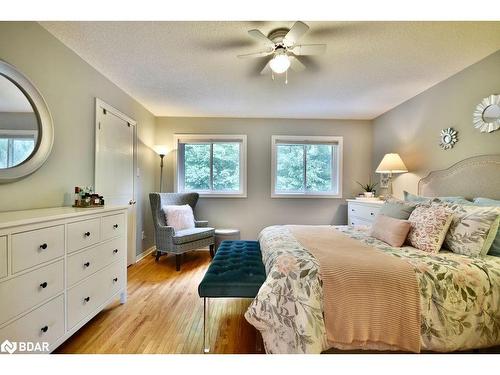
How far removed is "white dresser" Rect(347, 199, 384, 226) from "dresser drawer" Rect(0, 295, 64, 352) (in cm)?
326

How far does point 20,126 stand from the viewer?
156 centimetres

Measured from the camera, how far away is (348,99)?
3.16 meters

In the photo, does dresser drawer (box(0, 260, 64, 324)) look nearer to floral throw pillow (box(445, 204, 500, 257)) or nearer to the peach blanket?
the peach blanket

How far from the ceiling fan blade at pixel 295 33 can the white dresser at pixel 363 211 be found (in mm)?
2197

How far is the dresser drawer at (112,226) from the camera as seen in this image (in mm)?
1812

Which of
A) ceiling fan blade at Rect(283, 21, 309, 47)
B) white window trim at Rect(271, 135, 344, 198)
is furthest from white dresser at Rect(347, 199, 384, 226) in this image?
ceiling fan blade at Rect(283, 21, 309, 47)

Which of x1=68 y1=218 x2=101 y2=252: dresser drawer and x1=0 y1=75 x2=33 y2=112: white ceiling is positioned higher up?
x1=0 y1=75 x2=33 y2=112: white ceiling

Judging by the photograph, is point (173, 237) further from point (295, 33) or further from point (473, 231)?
point (473, 231)

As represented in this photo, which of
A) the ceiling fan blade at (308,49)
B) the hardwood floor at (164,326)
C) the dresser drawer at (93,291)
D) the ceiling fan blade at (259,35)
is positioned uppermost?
the ceiling fan blade at (308,49)

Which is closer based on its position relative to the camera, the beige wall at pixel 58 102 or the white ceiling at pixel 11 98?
the white ceiling at pixel 11 98

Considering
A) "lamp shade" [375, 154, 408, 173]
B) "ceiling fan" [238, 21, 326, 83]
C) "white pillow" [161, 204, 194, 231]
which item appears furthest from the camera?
"white pillow" [161, 204, 194, 231]

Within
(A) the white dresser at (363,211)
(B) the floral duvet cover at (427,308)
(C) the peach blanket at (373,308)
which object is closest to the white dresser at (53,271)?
(B) the floral duvet cover at (427,308)

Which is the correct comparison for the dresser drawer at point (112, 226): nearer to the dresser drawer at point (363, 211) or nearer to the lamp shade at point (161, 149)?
the lamp shade at point (161, 149)

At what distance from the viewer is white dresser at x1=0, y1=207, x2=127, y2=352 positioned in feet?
3.67
